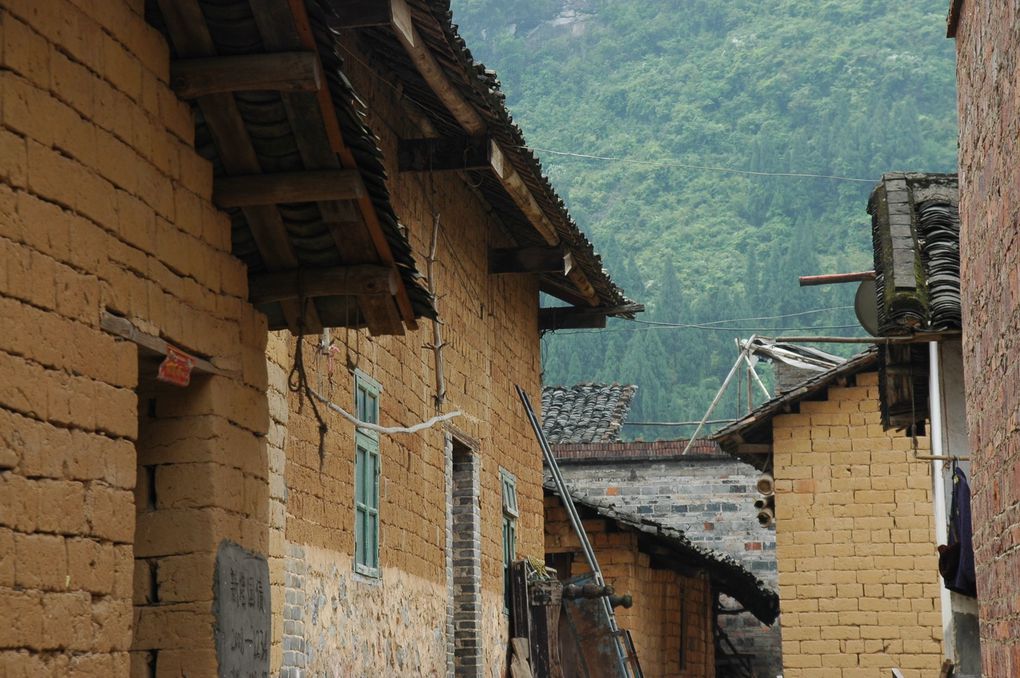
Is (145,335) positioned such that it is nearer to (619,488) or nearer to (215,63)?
(215,63)

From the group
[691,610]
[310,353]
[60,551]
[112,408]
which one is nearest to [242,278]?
[112,408]

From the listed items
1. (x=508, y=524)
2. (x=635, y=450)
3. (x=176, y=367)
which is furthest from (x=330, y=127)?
(x=635, y=450)

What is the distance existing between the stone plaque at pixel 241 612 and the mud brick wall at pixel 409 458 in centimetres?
102

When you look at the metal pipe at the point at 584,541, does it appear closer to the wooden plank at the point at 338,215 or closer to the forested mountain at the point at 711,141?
the wooden plank at the point at 338,215

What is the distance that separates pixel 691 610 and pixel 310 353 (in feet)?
51.5

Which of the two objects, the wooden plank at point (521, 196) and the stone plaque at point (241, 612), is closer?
the stone plaque at point (241, 612)

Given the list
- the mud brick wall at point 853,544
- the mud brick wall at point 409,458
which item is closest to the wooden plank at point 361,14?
the mud brick wall at point 409,458

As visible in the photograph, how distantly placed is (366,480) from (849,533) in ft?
28.2

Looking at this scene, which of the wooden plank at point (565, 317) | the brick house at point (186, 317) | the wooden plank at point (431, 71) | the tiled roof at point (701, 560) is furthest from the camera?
the tiled roof at point (701, 560)

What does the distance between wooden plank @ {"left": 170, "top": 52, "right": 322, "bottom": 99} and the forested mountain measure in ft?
167

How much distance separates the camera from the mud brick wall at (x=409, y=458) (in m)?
9.66

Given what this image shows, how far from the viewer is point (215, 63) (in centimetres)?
653

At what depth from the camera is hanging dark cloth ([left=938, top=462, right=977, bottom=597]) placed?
9.38 m

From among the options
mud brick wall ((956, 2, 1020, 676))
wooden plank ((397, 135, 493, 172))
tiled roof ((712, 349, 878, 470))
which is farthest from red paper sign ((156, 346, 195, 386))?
tiled roof ((712, 349, 878, 470))
